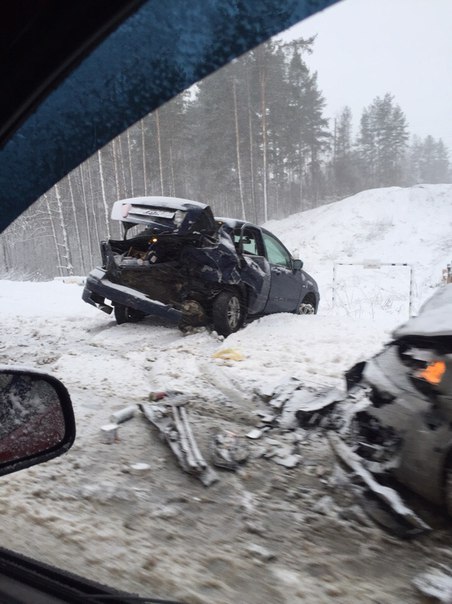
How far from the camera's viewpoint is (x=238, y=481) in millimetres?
2469

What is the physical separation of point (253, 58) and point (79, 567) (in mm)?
1965

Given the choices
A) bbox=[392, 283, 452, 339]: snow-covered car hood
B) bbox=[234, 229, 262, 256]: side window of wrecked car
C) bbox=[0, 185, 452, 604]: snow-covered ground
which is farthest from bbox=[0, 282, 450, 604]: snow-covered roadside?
bbox=[234, 229, 262, 256]: side window of wrecked car

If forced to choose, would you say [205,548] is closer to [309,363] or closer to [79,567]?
[79,567]

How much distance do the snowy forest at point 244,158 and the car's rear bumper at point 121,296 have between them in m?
2.71

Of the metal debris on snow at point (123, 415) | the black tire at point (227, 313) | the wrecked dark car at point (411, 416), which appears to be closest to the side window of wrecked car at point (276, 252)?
the black tire at point (227, 313)

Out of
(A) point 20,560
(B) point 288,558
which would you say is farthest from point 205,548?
(A) point 20,560

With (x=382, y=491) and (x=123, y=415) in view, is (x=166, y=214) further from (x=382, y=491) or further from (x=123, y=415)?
(x=382, y=491)

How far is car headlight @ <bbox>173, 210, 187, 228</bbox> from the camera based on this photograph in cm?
488

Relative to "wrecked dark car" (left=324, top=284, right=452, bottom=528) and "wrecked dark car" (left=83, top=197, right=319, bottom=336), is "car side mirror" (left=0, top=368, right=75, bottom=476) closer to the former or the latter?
"wrecked dark car" (left=324, top=284, right=452, bottom=528)

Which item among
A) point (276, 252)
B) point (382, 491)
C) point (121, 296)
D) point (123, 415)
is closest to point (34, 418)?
point (382, 491)

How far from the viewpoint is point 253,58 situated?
1505mm

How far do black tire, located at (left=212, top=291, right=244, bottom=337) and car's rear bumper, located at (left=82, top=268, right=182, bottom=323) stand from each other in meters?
0.59

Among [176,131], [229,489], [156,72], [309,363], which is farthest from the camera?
[309,363]

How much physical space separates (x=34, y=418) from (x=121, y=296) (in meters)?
5.37
